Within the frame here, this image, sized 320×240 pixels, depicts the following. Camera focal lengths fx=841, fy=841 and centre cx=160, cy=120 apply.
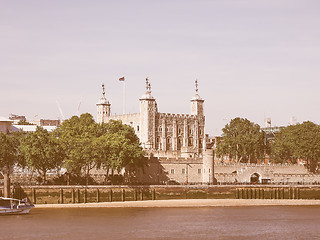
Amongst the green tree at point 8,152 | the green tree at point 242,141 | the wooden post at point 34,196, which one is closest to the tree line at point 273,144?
the green tree at point 242,141

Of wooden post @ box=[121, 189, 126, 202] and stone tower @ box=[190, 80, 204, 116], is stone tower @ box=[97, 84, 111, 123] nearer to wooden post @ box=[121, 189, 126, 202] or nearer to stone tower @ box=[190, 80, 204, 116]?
stone tower @ box=[190, 80, 204, 116]

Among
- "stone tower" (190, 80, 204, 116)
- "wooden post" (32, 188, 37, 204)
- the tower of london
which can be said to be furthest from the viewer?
"stone tower" (190, 80, 204, 116)

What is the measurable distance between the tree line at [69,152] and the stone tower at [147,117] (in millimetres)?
32390

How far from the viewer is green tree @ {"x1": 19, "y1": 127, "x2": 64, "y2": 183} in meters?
129

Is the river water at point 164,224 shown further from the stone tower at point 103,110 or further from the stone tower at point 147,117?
the stone tower at point 103,110

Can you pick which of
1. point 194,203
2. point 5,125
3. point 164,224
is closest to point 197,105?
point 5,125

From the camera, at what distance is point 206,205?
13138 centimetres

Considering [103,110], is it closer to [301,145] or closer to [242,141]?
[242,141]

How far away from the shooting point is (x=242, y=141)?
17350cm

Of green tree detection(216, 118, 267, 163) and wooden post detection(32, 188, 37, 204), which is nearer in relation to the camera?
wooden post detection(32, 188, 37, 204)

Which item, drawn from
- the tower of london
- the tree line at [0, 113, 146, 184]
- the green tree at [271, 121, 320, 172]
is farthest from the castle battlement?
the tree line at [0, 113, 146, 184]

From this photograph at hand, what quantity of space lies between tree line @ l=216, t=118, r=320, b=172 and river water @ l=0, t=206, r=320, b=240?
39.0m

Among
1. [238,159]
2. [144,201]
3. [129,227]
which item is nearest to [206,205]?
[144,201]

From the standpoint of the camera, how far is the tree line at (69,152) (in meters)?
130
